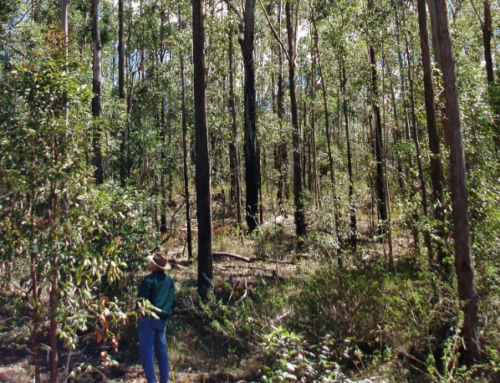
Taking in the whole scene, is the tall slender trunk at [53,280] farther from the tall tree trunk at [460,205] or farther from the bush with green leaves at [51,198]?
the tall tree trunk at [460,205]

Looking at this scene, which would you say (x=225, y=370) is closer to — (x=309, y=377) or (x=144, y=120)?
(x=309, y=377)

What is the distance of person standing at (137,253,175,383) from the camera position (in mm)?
5785

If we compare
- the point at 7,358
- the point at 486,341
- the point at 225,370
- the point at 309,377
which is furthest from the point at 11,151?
the point at 486,341

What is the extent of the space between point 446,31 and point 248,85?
36.8 ft

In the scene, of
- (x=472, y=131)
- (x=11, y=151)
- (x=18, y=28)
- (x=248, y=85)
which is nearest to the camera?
(x=11, y=151)

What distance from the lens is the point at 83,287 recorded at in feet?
13.7

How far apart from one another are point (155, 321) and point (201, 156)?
514cm

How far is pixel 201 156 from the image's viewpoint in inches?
404

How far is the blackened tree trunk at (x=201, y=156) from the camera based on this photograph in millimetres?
10125

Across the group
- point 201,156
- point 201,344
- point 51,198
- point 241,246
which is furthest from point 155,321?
point 241,246

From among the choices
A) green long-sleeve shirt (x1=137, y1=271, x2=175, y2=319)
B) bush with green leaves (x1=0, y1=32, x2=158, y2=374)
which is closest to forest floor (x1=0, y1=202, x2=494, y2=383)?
green long-sleeve shirt (x1=137, y1=271, x2=175, y2=319)

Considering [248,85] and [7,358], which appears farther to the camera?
[248,85]

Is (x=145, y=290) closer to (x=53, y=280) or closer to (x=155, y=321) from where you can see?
(x=155, y=321)

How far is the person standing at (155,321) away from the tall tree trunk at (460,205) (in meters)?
4.38
